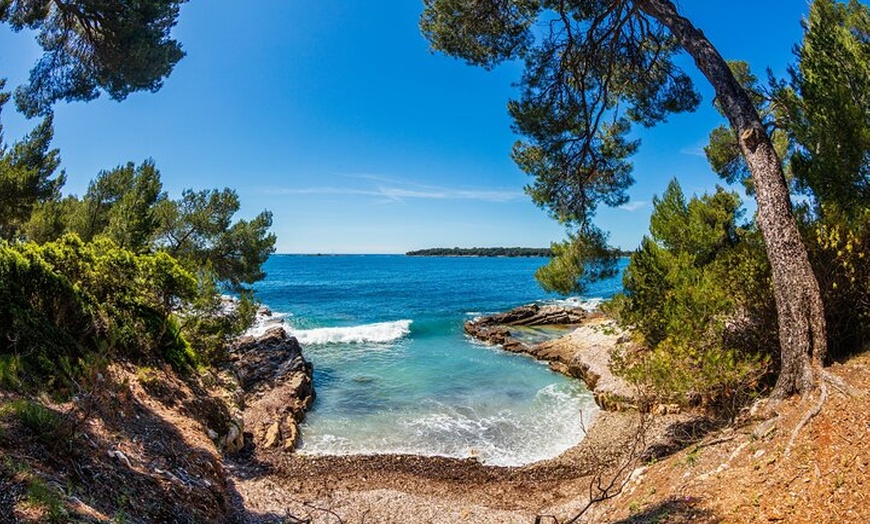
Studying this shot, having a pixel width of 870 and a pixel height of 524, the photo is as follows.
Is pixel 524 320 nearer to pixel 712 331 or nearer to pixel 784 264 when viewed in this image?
pixel 712 331

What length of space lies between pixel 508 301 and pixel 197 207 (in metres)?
35.5

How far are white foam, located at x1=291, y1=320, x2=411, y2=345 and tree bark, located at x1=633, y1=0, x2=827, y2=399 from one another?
22348 millimetres

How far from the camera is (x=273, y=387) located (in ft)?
45.5

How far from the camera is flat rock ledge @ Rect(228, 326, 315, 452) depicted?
11.0 m

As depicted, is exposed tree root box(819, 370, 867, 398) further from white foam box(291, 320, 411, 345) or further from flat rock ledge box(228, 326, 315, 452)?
white foam box(291, 320, 411, 345)

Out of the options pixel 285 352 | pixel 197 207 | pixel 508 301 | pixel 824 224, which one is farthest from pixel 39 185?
pixel 508 301

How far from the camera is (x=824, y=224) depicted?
6.63 meters

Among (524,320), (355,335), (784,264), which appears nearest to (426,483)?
(784,264)

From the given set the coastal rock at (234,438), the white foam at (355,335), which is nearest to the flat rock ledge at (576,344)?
the white foam at (355,335)

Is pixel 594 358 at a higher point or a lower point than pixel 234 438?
higher

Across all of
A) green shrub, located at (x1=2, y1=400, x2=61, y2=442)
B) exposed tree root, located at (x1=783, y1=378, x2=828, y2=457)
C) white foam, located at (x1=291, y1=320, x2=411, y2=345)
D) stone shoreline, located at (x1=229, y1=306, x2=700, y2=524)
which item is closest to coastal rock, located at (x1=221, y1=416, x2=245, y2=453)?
stone shoreline, located at (x1=229, y1=306, x2=700, y2=524)

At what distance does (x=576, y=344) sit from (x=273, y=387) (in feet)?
44.8

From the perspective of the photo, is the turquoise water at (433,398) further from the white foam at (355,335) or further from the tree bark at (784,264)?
the tree bark at (784,264)

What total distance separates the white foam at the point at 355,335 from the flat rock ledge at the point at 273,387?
9.63 m
